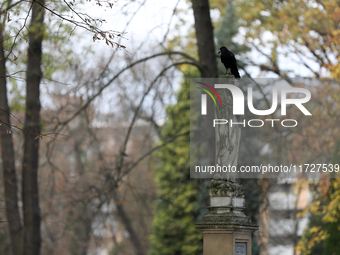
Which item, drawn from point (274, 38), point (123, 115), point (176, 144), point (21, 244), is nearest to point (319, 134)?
point (274, 38)

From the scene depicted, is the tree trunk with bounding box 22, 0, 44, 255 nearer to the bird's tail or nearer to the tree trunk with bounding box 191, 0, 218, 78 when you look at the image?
the tree trunk with bounding box 191, 0, 218, 78

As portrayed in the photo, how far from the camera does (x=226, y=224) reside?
689 centimetres

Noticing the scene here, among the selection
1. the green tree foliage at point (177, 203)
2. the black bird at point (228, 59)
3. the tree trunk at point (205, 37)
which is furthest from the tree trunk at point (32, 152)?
the green tree foliage at point (177, 203)

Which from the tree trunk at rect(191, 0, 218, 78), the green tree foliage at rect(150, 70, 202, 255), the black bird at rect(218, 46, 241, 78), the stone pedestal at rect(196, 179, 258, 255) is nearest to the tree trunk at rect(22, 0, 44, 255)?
the tree trunk at rect(191, 0, 218, 78)

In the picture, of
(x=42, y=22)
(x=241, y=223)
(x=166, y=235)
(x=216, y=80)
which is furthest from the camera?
(x=166, y=235)

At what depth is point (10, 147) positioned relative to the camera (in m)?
11.7

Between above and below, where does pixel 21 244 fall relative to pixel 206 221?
below

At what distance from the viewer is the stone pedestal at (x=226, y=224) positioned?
689cm

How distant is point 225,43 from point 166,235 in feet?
25.6

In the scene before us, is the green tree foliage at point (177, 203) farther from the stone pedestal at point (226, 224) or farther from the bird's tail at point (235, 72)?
the stone pedestal at point (226, 224)

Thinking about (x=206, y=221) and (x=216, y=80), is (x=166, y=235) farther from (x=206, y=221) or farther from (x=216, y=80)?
(x=206, y=221)

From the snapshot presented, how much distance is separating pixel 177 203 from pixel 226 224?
12.3 m

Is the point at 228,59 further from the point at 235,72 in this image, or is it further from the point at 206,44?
the point at 206,44

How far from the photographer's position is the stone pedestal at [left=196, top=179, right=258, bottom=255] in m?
6.89
